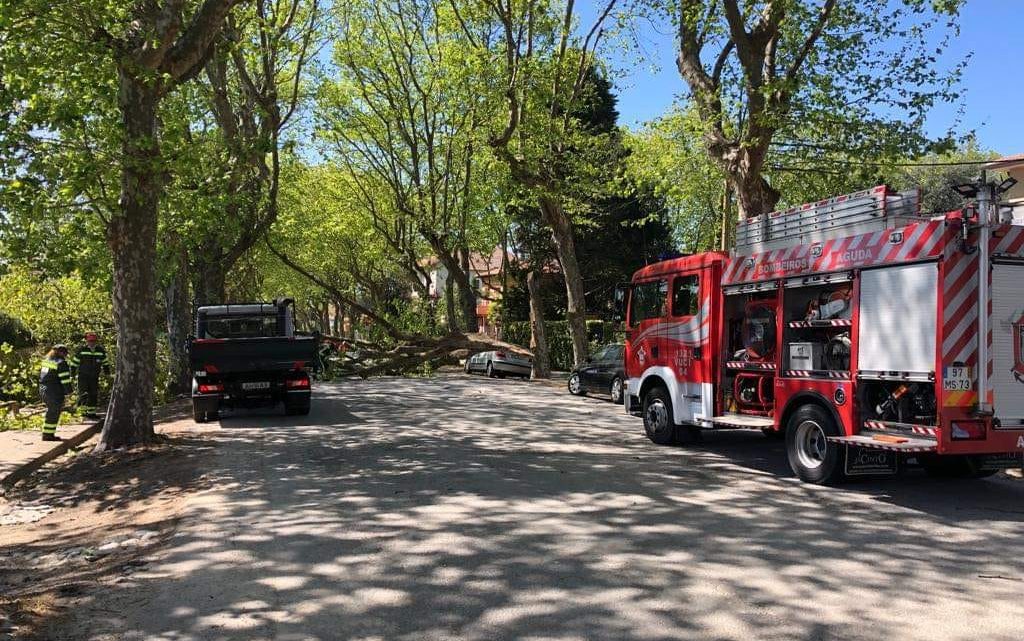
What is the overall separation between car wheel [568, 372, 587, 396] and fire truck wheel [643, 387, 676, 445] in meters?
8.91

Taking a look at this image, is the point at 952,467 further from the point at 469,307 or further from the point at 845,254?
the point at 469,307

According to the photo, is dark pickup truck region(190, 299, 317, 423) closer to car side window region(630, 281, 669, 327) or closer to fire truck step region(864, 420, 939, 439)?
car side window region(630, 281, 669, 327)

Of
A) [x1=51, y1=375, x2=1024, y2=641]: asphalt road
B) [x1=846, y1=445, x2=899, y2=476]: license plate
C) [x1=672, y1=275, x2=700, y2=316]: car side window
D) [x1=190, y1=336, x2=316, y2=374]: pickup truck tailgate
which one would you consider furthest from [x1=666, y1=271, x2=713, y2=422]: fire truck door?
[x1=190, y1=336, x2=316, y2=374]: pickup truck tailgate

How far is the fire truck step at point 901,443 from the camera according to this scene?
23.5 feet

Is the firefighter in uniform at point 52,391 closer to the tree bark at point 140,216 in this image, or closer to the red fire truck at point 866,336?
the tree bark at point 140,216

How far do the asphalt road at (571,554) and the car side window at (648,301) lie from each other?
7.71ft

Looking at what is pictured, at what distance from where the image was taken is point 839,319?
842 centimetres

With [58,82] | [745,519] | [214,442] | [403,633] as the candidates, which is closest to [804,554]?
[745,519]

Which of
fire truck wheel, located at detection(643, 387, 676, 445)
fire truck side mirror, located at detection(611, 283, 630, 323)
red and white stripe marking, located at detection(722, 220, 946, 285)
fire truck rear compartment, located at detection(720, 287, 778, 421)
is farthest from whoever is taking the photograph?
fire truck side mirror, located at detection(611, 283, 630, 323)

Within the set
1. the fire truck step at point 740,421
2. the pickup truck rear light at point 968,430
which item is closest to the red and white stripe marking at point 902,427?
the pickup truck rear light at point 968,430

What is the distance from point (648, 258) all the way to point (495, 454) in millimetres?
24335

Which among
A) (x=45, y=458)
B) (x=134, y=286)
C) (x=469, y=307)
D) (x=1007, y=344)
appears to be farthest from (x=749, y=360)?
(x=469, y=307)

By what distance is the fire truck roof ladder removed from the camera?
7.86 metres

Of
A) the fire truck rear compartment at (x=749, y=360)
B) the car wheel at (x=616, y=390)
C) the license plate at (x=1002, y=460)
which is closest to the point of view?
the license plate at (x=1002, y=460)
